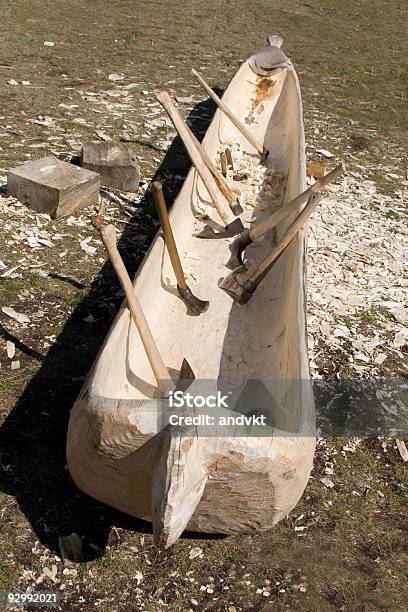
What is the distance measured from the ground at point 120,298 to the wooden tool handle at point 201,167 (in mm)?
738

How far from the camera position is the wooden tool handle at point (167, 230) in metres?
4.30

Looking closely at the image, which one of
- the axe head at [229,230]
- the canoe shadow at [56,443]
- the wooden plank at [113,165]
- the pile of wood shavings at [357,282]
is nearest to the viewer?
the canoe shadow at [56,443]

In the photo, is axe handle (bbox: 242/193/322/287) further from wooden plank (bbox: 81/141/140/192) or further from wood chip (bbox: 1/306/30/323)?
wooden plank (bbox: 81/141/140/192)

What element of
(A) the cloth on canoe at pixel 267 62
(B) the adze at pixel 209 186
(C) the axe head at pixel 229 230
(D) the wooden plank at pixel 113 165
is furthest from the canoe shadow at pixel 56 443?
(A) the cloth on canoe at pixel 267 62

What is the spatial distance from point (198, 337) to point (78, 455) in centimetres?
139

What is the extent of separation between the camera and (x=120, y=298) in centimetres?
510

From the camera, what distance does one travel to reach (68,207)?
5.93m

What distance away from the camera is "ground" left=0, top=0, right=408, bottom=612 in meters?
3.32

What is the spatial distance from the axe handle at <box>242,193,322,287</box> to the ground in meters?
0.57

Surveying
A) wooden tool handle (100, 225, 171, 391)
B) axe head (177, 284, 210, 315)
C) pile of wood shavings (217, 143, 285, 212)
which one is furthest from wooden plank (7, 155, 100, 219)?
wooden tool handle (100, 225, 171, 391)

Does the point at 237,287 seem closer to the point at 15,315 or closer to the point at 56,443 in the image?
the point at 15,315

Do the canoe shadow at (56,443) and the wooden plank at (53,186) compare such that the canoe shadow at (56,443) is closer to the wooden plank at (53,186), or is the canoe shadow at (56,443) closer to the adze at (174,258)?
the adze at (174,258)

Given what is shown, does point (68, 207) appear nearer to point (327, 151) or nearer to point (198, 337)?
point (198, 337)

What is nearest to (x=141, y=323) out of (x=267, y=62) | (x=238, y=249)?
(x=238, y=249)
